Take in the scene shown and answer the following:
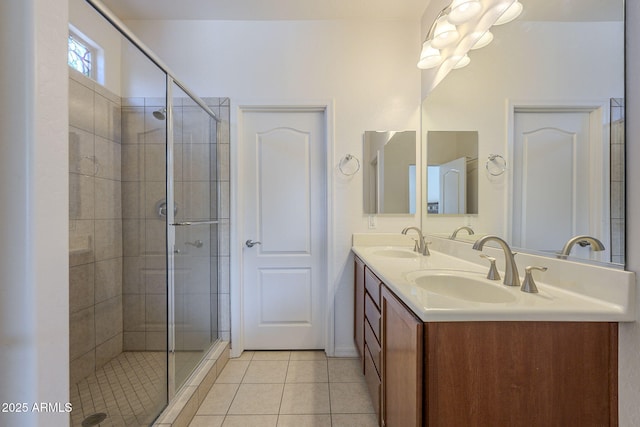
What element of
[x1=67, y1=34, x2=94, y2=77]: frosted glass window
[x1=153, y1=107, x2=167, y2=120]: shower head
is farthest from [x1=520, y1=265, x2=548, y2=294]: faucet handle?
[x1=67, y1=34, x2=94, y2=77]: frosted glass window

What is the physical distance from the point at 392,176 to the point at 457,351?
1555mm

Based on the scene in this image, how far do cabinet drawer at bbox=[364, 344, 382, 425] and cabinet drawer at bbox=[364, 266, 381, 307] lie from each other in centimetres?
35

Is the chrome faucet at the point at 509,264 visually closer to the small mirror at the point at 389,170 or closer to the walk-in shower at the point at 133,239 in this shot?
the small mirror at the point at 389,170

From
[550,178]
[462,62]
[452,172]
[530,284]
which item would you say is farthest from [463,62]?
[530,284]

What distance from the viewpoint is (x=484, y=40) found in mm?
1327

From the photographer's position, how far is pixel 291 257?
7.32ft

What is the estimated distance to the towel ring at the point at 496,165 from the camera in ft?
3.93

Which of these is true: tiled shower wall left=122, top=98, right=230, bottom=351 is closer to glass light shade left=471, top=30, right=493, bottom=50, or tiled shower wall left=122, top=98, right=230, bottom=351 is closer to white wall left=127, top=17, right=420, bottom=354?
white wall left=127, top=17, right=420, bottom=354

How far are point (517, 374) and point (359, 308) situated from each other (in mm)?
1189

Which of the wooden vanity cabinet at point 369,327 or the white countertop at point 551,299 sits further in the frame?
the wooden vanity cabinet at point 369,327

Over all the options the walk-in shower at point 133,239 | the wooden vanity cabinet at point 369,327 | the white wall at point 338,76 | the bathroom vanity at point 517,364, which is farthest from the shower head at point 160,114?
the bathroom vanity at point 517,364

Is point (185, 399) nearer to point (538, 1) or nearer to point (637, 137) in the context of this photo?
point (637, 137)

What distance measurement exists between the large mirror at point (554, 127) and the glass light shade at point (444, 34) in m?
0.27

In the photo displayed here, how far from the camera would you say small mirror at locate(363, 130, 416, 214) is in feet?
6.92
